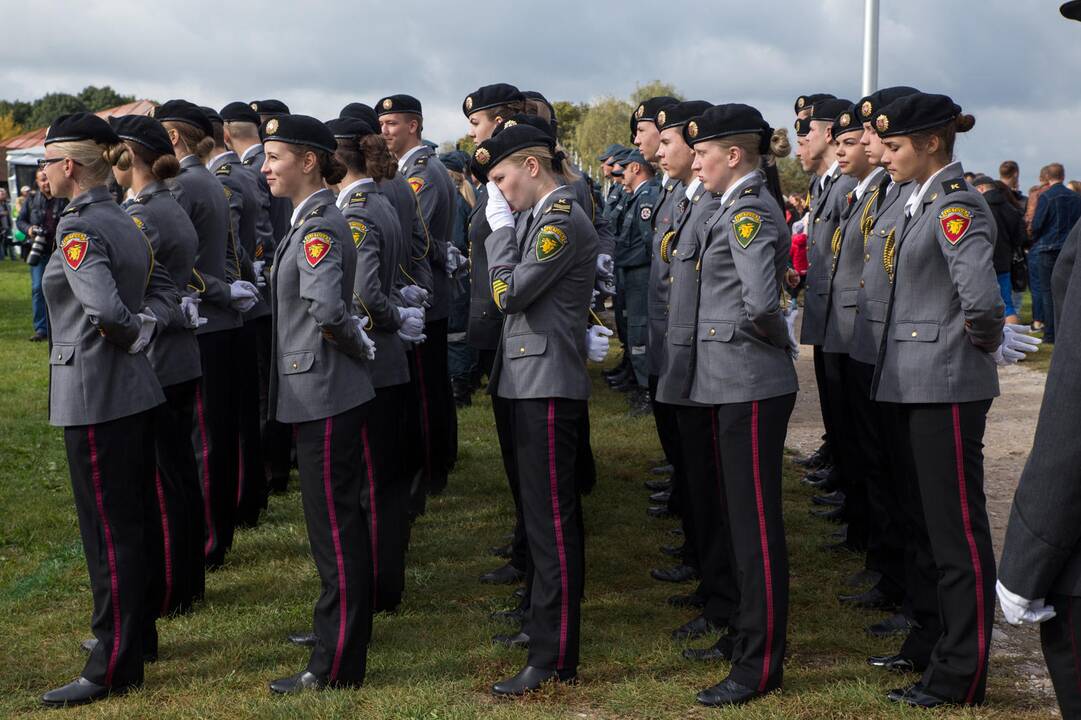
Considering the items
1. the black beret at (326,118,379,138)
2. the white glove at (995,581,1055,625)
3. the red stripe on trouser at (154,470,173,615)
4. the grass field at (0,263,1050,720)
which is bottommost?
the grass field at (0,263,1050,720)

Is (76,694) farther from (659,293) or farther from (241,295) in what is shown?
(659,293)

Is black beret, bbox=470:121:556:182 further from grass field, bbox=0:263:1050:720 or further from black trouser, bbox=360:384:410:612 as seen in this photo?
grass field, bbox=0:263:1050:720

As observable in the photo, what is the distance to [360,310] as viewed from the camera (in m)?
5.42

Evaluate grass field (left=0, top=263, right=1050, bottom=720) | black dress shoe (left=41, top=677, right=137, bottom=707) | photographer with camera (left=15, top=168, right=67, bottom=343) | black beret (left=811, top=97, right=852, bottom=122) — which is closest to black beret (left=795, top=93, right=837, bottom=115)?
black beret (left=811, top=97, right=852, bottom=122)

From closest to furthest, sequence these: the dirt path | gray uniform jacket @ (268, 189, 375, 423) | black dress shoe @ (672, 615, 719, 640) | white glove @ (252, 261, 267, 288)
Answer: gray uniform jacket @ (268, 189, 375, 423) < the dirt path < black dress shoe @ (672, 615, 719, 640) < white glove @ (252, 261, 267, 288)

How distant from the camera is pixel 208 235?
6.11 m

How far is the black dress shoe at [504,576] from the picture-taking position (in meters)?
6.21

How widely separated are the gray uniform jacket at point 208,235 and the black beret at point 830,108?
338 cm

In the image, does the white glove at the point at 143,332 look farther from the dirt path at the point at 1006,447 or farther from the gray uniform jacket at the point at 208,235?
the dirt path at the point at 1006,447

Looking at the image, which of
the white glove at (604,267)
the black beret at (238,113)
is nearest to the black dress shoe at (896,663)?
the white glove at (604,267)

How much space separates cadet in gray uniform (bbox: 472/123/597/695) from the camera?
463cm

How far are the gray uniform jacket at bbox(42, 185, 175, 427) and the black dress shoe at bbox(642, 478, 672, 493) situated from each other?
4057 millimetres

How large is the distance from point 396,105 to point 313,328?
3148 millimetres

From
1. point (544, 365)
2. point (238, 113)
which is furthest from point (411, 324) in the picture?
point (238, 113)
